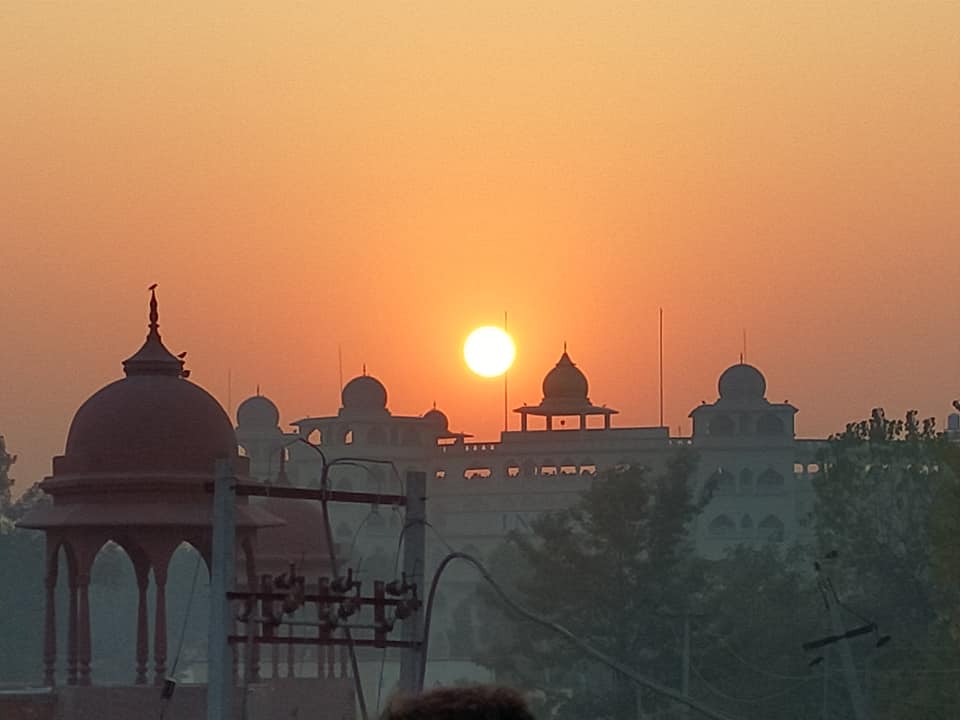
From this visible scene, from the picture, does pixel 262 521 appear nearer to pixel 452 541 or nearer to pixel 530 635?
pixel 530 635

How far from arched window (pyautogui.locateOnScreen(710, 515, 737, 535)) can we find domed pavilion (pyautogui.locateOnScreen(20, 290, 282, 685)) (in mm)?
90036

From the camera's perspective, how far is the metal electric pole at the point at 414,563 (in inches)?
717

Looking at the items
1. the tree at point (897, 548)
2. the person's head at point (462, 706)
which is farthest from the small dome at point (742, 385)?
the person's head at point (462, 706)

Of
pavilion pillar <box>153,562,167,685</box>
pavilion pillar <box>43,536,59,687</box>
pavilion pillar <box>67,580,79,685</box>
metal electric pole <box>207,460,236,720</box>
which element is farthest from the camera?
pavilion pillar <box>43,536,59,687</box>

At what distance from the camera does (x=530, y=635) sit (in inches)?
2085

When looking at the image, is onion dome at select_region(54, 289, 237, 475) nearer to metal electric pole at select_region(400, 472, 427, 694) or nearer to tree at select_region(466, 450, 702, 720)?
metal electric pole at select_region(400, 472, 427, 694)

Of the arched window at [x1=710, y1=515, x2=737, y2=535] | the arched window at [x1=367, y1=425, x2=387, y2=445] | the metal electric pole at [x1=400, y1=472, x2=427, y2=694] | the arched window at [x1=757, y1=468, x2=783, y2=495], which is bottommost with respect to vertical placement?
the metal electric pole at [x1=400, y1=472, x2=427, y2=694]

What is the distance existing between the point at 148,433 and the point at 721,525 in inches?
3595

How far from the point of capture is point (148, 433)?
23516 millimetres

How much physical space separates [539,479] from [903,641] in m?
62.1

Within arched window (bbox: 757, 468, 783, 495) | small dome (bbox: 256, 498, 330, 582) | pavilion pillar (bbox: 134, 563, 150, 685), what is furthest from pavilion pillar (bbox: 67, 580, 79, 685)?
arched window (bbox: 757, 468, 783, 495)

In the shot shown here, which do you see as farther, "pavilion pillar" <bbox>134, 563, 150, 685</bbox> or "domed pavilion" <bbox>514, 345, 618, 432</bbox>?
"domed pavilion" <bbox>514, 345, 618, 432</bbox>

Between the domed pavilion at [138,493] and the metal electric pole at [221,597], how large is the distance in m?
3.88

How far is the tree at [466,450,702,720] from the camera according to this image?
162ft
